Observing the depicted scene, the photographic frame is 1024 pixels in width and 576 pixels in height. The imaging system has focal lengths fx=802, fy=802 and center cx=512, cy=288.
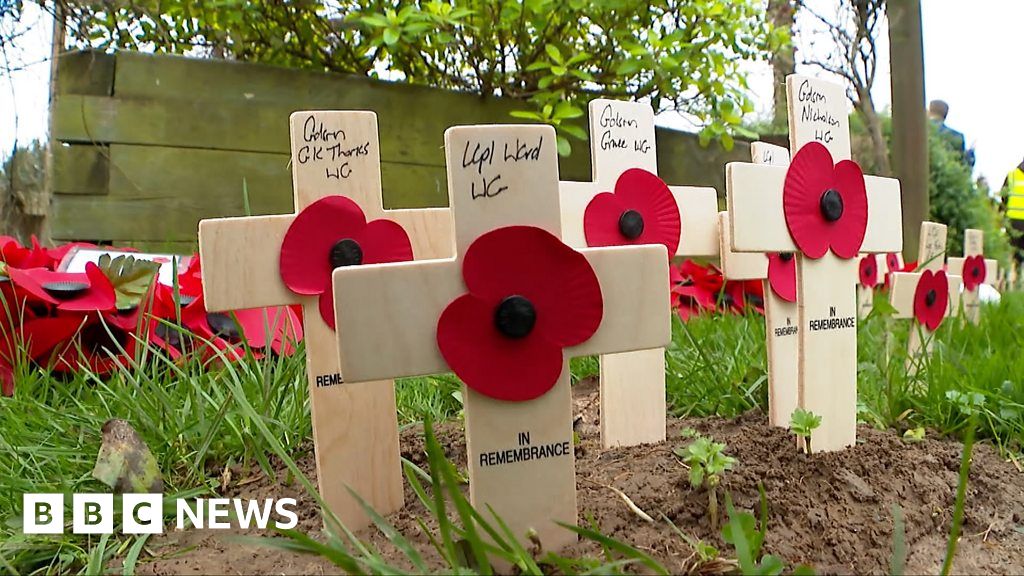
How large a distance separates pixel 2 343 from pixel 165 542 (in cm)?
105

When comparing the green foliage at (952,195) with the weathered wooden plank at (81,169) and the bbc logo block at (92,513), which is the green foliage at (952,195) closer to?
the weathered wooden plank at (81,169)

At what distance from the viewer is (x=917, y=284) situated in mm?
2203

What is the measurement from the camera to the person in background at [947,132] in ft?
25.7

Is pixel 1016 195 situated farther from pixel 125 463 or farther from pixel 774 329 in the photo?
pixel 125 463

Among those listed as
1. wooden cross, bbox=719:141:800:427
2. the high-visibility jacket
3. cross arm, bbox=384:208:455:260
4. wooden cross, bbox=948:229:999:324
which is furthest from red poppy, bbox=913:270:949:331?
the high-visibility jacket

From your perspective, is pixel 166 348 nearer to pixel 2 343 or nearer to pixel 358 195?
pixel 2 343

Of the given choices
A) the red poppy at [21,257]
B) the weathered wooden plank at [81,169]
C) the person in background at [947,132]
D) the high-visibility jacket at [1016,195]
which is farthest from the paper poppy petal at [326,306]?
→ the person in background at [947,132]

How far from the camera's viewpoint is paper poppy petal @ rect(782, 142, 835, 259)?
1.29 metres

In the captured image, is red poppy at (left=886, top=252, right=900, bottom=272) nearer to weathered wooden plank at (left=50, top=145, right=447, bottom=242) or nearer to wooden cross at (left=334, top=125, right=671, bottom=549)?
weathered wooden plank at (left=50, top=145, right=447, bottom=242)

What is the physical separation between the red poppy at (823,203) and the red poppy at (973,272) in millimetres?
1774

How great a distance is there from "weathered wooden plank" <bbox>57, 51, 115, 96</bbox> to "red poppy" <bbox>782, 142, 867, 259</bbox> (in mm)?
2732

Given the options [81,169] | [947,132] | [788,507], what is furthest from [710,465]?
[947,132]

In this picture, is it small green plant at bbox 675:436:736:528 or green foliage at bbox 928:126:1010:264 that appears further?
green foliage at bbox 928:126:1010:264

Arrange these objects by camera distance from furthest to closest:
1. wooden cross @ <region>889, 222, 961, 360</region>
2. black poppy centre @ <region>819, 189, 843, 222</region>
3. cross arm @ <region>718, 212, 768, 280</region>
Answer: wooden cross @ <region>889, 222, 961, 360</region> < cross arm @ <region>718, 212, 768, 280</region> < black poppy centre @ <region>819, 189, 843, 222</region>
